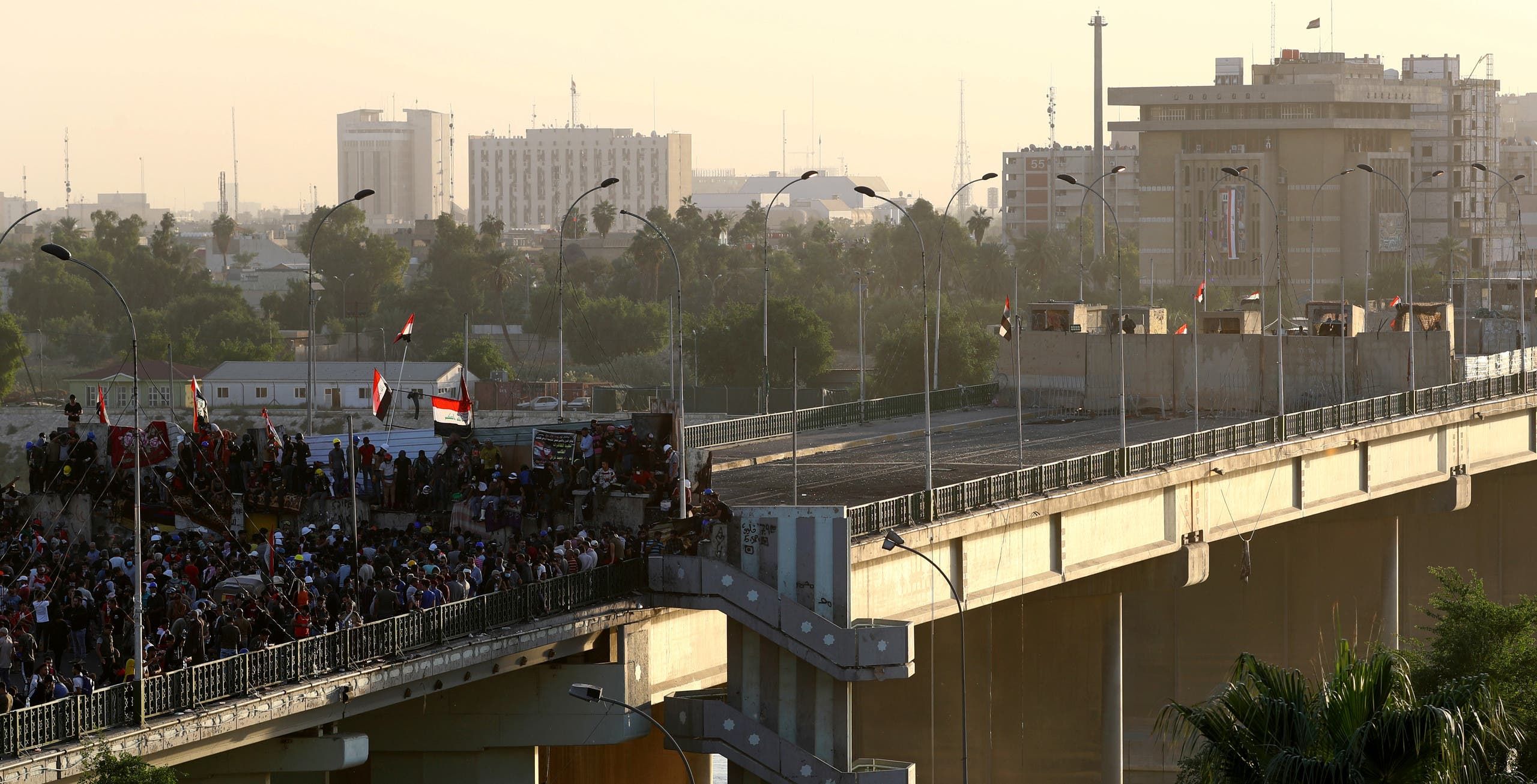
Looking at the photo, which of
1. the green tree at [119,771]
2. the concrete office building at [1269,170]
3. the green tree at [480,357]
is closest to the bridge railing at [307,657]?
the green tree at [119,771]

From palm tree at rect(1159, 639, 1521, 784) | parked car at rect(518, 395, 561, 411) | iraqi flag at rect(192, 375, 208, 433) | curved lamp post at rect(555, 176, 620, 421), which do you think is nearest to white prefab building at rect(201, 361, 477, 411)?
parked car at rect(518, 395, 561, 411)

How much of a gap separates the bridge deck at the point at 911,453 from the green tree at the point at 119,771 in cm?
1986

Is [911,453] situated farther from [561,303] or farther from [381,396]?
[381,396]

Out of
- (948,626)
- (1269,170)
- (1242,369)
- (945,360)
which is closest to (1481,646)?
(948,626)

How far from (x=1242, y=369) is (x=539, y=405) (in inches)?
2223

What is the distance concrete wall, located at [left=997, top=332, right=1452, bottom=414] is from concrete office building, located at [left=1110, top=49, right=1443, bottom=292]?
4258 inches

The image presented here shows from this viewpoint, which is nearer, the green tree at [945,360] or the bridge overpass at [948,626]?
the bridge overpass at [948,626]

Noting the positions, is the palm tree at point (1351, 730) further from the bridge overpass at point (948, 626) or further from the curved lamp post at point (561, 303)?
the curved lamp post at point (561, 303)

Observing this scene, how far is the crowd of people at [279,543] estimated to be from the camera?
2961 centimetres

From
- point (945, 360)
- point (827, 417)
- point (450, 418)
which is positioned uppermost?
point (450, 418)

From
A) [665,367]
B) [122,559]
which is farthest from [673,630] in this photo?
[665,367]

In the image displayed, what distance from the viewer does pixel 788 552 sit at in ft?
120

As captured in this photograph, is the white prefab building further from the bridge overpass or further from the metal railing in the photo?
the bridge overpass

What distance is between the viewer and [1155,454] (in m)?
51.0
